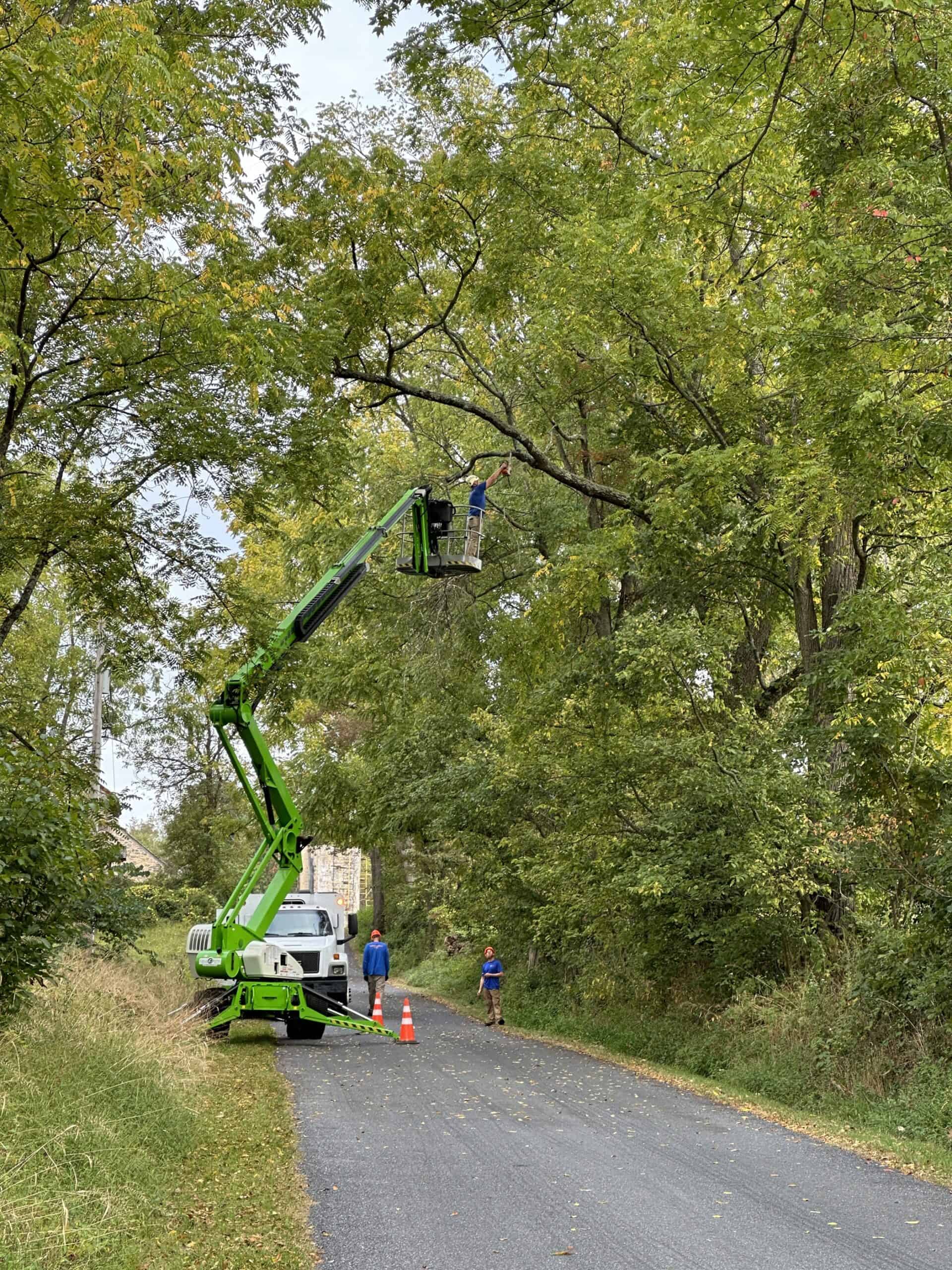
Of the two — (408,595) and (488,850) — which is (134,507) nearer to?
(408,595)

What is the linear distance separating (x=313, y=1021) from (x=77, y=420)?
9.71 meters

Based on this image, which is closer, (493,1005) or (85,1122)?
(85,1122)

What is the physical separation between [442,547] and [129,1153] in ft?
31.3

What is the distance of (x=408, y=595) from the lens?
68.9ft

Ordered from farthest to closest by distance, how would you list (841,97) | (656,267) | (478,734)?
(478,734)
(656,267)
(841,97)

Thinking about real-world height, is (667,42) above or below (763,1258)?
above

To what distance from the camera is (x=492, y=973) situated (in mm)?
21125

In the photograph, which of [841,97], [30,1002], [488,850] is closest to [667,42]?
[841,97]

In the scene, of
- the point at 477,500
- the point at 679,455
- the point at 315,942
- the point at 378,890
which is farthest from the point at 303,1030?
the point at 378,890

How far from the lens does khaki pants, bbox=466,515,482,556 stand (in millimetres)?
14562

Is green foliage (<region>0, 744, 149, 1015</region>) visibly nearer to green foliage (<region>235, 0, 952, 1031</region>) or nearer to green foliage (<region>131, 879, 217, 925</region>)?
green foliage (<region>235, 0, 952, 1031</region>)

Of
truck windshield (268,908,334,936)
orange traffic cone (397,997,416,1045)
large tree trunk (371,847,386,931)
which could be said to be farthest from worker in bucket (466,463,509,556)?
large tree trunk (371,847,386,931)

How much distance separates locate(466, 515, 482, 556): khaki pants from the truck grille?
8.18 meters

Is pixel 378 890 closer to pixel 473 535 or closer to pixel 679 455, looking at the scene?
pixel 473 535
